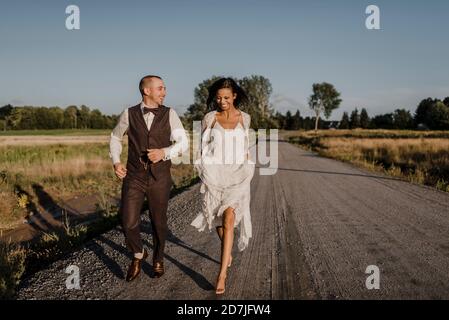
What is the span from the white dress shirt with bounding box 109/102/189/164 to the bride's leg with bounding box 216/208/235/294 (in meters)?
0.87

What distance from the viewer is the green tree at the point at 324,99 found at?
92500 millimetres

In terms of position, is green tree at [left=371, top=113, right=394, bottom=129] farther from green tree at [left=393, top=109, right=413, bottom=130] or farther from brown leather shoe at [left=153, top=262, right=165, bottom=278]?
brown leather shoe at [left=153, top=262, right=165, bottom=278]

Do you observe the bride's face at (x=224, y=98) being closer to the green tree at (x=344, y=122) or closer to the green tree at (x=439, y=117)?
the green tree at (x=439, y=117)

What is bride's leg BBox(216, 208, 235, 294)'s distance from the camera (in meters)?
3.79

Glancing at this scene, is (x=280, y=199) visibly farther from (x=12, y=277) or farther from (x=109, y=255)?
(x=12, y=277)

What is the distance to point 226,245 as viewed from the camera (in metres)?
3.96

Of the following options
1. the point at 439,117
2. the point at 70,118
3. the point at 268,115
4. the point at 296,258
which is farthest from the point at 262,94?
the point at 296,258

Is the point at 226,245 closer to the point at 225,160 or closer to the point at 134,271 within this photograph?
the point at 225,160

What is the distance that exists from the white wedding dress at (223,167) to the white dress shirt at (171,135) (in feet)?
0.82

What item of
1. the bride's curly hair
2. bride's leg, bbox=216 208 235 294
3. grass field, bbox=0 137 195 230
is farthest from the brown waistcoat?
grass field, bbox=0 137 195 230
